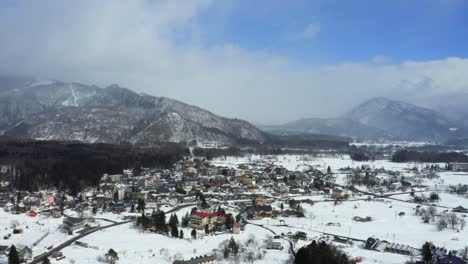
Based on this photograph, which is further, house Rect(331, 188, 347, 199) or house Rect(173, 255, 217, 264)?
house Rect(331, 188, 347, 199)

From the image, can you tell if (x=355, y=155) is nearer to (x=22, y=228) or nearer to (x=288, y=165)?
(x=288, y=165)

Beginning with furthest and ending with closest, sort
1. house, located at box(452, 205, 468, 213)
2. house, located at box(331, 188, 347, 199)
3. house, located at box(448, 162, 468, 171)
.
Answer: house, located at box(448, 162, 468, 171), house, located at box(331, 188, 347, 199), house, located at box(452, 205, 468, 213)

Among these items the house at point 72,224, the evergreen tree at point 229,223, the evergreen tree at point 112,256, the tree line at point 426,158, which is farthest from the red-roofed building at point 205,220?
the tree line at point 426,158

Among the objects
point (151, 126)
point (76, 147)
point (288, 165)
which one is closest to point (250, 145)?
point (151, 126)

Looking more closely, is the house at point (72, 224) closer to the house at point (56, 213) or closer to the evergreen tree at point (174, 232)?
the house at point (56, 213)

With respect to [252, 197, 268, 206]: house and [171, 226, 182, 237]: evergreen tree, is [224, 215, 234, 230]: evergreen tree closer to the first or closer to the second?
[171, 226, 182, 237]: evergreen tree

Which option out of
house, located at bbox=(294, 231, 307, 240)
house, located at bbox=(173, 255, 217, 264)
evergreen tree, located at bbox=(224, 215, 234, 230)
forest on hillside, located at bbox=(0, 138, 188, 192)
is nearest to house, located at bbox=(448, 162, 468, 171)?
forest on hillside, located at bbox=(0, 138, 188, 192)
